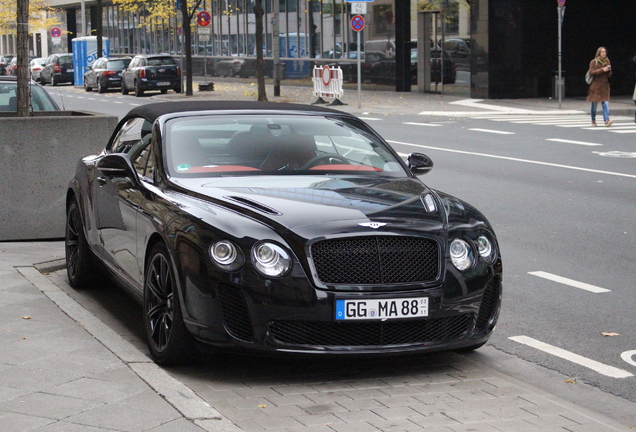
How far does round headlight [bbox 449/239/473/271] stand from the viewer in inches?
209

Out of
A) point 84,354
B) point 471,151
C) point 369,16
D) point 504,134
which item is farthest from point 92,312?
point 369,16

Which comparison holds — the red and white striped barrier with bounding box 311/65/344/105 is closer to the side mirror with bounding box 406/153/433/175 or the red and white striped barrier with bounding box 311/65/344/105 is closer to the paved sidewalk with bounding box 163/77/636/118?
the paved sidewalk with bounding box 163/77/636/118

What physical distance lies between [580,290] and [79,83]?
52.2 meters

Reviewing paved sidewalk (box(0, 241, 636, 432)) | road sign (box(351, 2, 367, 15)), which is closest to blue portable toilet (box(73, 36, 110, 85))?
road sign (box(351, 2, 367, 15))

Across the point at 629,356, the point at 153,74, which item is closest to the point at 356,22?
the point at 153,74

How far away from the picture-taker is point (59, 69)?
58.1 m

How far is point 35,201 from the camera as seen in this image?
32.1 feet

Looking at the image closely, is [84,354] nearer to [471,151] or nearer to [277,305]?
[277,305]

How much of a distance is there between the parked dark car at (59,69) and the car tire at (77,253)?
2044 inches

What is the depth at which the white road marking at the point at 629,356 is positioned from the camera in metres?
5.91

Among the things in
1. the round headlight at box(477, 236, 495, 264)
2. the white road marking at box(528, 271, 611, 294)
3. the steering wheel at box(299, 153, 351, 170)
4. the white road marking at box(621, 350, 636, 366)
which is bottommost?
the white road marking at box(621, 350, 636, 366)

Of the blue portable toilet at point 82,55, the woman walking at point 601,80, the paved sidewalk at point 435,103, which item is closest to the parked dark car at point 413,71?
the paved sidewalk at point 435,103

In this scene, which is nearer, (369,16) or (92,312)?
(92,312)

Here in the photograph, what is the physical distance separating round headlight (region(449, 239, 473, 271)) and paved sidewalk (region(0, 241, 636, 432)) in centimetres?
60
